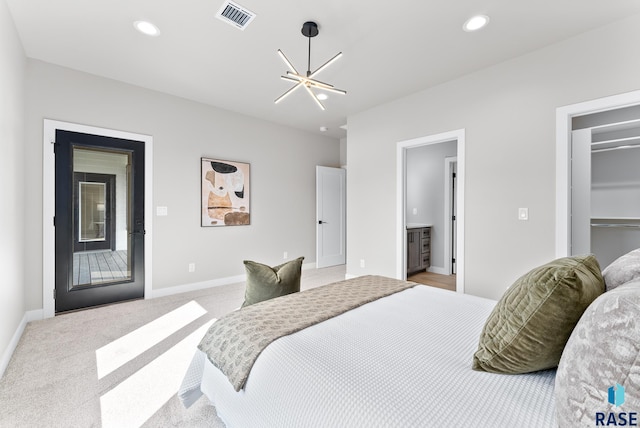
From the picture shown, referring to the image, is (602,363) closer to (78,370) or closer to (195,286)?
(78,370)

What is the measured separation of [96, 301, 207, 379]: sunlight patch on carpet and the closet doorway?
3789 millimetres

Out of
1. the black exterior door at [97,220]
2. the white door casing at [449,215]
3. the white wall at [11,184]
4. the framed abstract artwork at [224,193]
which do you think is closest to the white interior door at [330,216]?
the framed abstract artwork at [224,193]

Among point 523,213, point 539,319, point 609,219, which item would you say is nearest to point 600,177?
point 609,219

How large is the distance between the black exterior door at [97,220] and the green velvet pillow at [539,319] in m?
3.96

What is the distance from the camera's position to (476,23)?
245cm

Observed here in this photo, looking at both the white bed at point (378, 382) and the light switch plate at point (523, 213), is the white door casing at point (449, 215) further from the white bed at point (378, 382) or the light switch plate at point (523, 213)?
the white bed at point (378, 382)

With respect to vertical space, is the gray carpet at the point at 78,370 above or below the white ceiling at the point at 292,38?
below

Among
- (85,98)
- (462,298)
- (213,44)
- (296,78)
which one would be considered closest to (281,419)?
(462,298)

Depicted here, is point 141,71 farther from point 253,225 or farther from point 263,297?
point 263,297

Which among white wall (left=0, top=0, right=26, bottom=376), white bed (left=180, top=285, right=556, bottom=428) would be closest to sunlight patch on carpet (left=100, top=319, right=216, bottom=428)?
white bed (left=180, top=285, right=556, bottom=428)

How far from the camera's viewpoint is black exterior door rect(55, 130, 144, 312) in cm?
323

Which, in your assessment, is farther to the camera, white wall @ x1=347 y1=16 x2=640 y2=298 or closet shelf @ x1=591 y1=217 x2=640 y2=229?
closet shelf @ x1=591 y1=217 x2=640 y2=229

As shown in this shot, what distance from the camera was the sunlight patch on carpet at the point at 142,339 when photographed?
88.7 inches

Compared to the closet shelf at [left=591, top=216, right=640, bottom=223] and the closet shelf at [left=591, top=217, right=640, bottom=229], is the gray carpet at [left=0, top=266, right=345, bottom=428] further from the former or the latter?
the closet shelf at [left=591, top=216, right=640, bottom=223]
